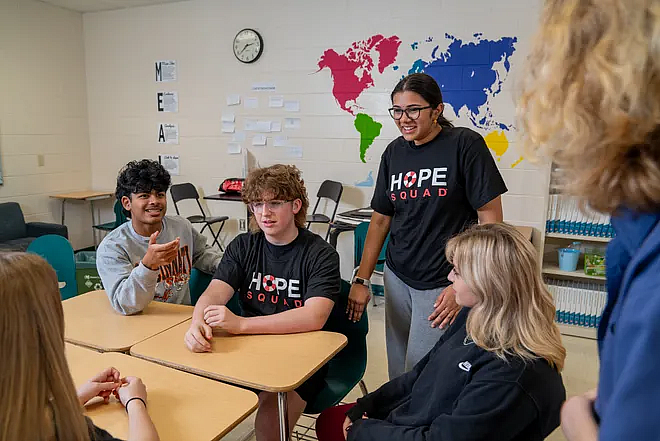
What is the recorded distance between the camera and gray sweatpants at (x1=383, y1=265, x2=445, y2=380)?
1857mm

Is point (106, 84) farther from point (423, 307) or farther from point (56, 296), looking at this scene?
point (56, 296)

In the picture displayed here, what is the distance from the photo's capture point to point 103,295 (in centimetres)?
209

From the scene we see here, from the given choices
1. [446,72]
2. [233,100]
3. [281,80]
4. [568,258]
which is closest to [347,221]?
[446,72]

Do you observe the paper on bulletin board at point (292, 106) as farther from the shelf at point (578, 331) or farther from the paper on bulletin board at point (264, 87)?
the shelf at point (578, 331)

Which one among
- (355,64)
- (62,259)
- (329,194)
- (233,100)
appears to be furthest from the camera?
(233,100)

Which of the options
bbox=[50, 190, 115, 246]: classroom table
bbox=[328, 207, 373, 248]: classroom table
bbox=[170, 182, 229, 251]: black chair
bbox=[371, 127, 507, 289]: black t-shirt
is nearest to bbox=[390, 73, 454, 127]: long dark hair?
bbox=[371, 127, 507, 289]: black t-shirt

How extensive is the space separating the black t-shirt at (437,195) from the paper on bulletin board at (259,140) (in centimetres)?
295

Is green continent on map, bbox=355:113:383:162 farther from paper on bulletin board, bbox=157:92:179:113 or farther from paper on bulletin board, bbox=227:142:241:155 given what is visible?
paper on bulletin board, bbox=157:92:179:113

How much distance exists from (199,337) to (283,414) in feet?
1.15

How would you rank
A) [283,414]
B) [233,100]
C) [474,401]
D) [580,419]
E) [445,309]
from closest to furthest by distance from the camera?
[580,419], [474,401], [283,414], [445,309], [233,100]

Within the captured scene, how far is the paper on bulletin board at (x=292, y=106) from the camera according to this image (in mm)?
4562

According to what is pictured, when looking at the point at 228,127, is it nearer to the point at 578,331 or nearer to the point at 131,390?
the point at 578,331

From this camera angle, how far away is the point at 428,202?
1886mm

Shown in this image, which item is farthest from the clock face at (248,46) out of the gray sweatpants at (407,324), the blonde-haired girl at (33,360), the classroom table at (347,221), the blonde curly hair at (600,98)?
the blonde curly hair at (600,98)
